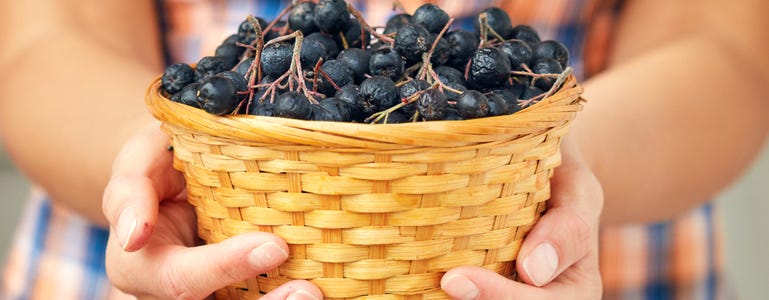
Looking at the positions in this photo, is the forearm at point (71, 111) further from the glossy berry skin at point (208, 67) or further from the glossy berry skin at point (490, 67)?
the glossy berry skin at point (490, 67)

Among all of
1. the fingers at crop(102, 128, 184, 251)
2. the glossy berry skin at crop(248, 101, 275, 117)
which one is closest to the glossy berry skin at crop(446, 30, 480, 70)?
the glossy berry skin at crop(248, 101, 275, 117)

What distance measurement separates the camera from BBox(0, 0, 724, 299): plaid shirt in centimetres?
138

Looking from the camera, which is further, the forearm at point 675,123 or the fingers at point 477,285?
the forearm at point 675,123

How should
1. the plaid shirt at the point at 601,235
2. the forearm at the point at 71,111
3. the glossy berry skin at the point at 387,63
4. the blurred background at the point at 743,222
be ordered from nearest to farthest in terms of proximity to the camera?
1. the glossy berry skin at the point at 387,63
2. the forearm at the point at 71,111
3. the plaid shirt at the point at 601,235
4. the blurred background at the point at 743,222

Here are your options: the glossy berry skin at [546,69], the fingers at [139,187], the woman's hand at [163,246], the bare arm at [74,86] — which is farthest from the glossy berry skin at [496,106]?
the bare arm at [74,86]

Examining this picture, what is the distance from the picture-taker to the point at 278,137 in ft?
2.03

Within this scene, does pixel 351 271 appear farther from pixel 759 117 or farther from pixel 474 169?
pixel 759 117

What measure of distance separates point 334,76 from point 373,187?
13cm

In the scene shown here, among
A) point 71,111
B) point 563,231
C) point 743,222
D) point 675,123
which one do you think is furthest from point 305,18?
point 743,222

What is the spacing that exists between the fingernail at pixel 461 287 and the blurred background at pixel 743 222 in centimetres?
214

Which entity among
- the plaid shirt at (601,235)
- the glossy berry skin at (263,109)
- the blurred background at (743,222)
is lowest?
the blurred background at (743,222)

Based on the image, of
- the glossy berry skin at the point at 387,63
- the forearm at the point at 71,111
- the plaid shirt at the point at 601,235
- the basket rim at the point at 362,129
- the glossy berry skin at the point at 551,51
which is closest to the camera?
the basket rim at the point at 362,129

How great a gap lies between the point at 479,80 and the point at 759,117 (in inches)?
32.6

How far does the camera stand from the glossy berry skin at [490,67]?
72cm
